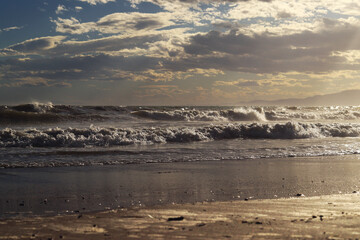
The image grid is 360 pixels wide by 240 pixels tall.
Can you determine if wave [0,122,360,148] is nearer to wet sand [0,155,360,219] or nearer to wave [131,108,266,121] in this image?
wet sand [0,155,360,219]

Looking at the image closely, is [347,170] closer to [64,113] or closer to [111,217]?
[111,217]

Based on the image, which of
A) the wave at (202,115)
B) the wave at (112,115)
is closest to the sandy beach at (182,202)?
the wave at (112,115)

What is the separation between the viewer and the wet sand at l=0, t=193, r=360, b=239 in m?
3.87

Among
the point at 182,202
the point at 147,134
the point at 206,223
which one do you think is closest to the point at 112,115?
the point at 147,134

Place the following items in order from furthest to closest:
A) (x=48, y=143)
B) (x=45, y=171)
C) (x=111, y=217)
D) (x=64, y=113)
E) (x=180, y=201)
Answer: (x=64, y=113)
(x=48, y=143)
(x=45, y=171)
(x=180, y=201)
(x=111, y=217)

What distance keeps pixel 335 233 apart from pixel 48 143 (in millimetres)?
12719

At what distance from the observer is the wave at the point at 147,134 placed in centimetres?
1483

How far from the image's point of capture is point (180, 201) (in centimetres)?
585

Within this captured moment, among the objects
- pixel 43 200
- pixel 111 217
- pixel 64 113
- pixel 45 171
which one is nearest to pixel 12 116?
pixel 64 113

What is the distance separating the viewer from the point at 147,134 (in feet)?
53.7

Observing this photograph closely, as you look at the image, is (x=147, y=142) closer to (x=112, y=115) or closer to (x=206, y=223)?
(x=206, y=223)

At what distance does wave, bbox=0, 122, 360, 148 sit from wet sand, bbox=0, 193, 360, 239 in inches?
401

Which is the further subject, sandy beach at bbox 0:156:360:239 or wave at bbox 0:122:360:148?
wave at bbox 0:122:360:148

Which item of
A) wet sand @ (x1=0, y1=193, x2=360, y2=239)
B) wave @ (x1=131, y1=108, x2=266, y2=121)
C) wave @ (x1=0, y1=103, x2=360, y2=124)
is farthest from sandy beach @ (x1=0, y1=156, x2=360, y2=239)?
wave @ (x1=131, y1=108, x2=266, y2=121)
